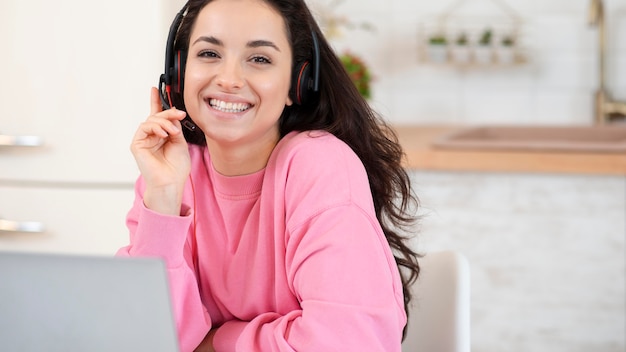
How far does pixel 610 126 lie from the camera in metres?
2.75

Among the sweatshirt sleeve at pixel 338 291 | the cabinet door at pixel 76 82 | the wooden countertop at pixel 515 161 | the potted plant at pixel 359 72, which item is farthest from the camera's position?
the potted plant at pixel 359 72

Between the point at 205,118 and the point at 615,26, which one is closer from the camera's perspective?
the point at 205,118

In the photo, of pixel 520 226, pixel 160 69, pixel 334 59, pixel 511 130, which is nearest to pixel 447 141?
pixel 520 226

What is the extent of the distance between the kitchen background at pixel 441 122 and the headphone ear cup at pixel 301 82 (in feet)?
1.22

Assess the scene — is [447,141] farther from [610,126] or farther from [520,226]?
[610,126]

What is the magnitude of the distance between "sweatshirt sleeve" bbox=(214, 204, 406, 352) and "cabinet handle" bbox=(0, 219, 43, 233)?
0.82 metres

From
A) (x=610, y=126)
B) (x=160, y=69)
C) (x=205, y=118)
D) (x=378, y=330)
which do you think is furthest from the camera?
(x=610, y=126)

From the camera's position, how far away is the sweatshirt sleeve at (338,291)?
43.1 inches

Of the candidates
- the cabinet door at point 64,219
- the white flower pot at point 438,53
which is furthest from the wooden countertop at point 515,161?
the cabinet door at point 64,219

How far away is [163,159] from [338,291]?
0.34 meters

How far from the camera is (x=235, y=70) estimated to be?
48.7 inches

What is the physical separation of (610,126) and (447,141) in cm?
60

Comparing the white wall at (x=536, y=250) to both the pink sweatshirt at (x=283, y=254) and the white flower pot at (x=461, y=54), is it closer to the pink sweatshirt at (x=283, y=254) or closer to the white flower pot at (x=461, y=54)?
the white flower pot at (x=461, y=54)

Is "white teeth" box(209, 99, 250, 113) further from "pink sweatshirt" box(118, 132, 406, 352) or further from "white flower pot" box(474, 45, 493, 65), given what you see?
"white flower pot" box(474, 45, 493, 65)
